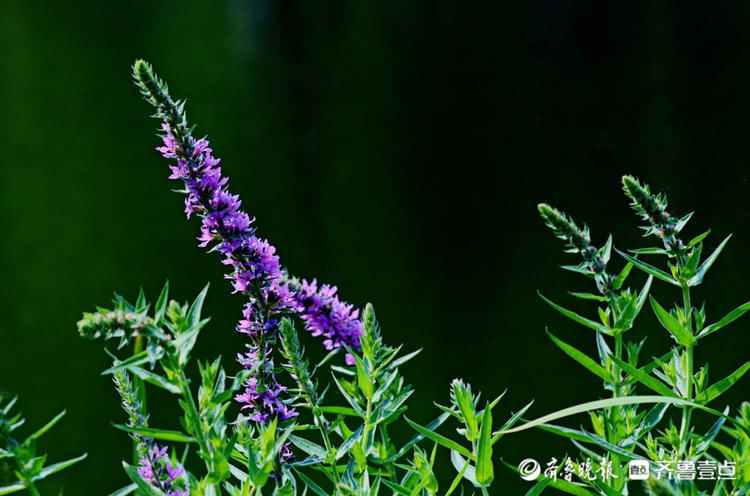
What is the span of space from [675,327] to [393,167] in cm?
1218

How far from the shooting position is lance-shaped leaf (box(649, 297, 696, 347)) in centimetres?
113

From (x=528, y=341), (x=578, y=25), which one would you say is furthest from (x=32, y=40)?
(x=528, y=341)

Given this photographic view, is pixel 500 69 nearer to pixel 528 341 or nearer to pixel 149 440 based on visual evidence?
pixel 528 341

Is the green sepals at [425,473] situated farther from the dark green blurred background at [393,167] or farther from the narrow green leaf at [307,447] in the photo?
the dark green blurred background at [393,167]

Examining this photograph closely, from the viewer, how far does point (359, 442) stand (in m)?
1.22

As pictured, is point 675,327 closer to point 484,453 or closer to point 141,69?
point 484,453

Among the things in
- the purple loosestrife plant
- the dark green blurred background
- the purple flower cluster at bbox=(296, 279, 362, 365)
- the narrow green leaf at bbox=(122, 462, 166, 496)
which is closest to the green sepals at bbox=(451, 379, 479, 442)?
the purple loosestrife plant

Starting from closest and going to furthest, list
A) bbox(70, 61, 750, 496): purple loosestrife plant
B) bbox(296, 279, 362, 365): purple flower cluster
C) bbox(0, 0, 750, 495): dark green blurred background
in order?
bbox(70, 61, 750, 496): purple loosestrife plant < bbox(296, 279, 362, 365): purple flower cluster < bbox(0, 0, 750, 495): dark green blurred background

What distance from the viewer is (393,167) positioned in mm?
13234

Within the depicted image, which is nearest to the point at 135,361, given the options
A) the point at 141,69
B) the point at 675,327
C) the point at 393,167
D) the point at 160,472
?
the point at 160,472

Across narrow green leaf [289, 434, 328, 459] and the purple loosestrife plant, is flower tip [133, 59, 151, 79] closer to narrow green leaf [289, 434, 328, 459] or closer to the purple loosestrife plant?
the purple loosestrife plant

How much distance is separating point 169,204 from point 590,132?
6.41 metres

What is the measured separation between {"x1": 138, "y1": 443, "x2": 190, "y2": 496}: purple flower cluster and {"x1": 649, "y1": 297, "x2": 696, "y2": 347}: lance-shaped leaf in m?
0.69

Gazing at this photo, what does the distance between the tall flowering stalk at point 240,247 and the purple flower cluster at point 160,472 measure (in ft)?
0.45
